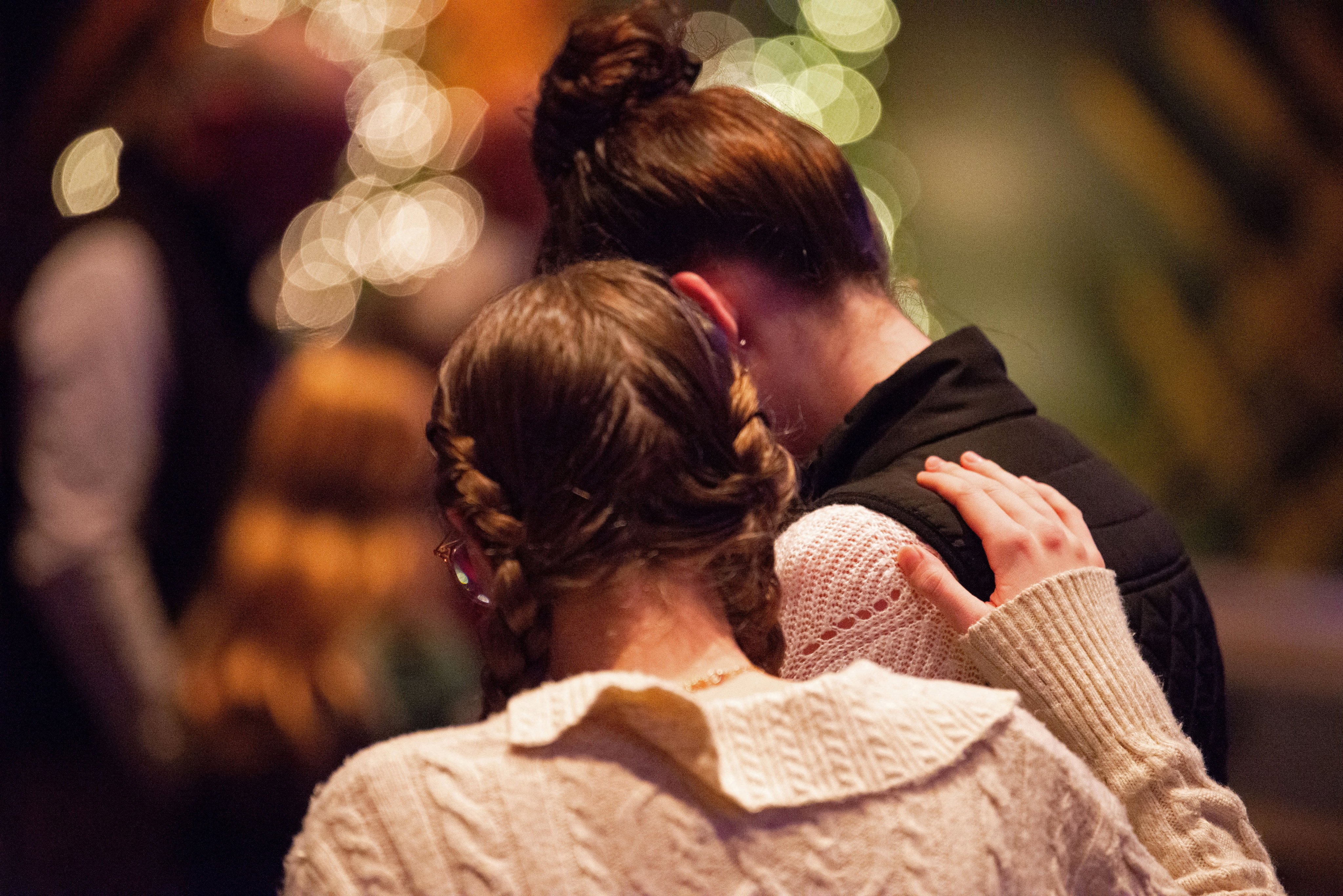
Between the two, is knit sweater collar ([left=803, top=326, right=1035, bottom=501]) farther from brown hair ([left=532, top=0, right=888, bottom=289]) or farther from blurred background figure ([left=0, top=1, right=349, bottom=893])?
blurred background figure ([left=0, top=1, right=349, bottom=893])

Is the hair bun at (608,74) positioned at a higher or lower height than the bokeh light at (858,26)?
higher

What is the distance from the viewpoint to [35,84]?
3299 millimetres

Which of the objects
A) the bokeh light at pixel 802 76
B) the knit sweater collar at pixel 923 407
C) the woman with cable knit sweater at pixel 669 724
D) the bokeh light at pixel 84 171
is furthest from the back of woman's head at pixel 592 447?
the bokeh light at pixel 802 76

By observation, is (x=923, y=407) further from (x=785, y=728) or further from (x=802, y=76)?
(x=802, y=76)

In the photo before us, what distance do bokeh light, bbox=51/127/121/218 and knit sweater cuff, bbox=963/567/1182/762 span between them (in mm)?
2507

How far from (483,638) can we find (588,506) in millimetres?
Answer: 179

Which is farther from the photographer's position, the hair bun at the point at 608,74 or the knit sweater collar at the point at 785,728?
the hair bun at the point at 608,74

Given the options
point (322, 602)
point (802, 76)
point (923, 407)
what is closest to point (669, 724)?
point (923, 407)

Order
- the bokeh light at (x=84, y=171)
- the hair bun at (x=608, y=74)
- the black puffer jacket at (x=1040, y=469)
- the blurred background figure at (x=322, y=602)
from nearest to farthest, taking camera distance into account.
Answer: the black puffer jacket at (x=1040, y=469) → the hair bun at (x=608, y=74) → the blurred background figure at (x=322, y=602) → the bokeh light at (x=84, y=171)

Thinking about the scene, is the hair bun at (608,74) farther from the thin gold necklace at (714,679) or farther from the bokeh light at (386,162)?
the bokeh light at (386,162)

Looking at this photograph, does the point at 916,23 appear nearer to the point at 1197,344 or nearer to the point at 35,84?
the point at 1197,344

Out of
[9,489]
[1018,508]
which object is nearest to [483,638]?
[1018,508]

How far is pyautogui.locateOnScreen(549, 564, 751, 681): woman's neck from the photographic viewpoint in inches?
37.5

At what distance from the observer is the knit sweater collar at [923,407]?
4.41 ft
